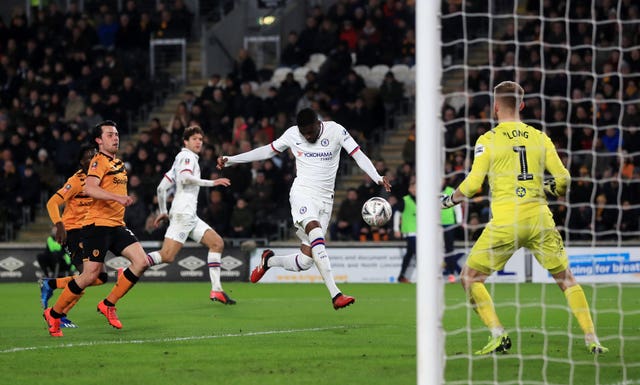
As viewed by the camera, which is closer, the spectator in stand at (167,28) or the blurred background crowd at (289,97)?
the blurred background crowd at (289,97)

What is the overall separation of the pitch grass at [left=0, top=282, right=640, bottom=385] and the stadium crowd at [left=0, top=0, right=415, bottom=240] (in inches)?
293

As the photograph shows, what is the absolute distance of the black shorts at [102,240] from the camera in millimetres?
10453

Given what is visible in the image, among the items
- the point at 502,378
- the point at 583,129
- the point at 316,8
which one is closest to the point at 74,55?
the point at 316,8

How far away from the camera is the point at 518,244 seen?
27.4 feet

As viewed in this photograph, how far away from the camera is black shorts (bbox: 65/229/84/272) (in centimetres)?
1070

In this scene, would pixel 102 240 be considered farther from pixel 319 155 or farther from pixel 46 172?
pixel 46 172

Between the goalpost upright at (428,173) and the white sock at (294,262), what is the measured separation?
5971 millimetres

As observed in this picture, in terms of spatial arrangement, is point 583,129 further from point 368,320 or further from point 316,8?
point 316,8

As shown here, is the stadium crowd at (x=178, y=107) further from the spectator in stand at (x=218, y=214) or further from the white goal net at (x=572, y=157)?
the white goal net at (x=572, y=157)

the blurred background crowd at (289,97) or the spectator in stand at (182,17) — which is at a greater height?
the spectator in stand at (182,17)

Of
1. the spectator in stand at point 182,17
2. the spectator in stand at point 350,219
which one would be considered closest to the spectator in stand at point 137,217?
the spectator in stand at point 350,219

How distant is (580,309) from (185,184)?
7.12 m

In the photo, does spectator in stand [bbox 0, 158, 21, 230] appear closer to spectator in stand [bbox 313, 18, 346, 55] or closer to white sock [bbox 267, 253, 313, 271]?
spectator in stand [bbox 313, 18, 346, 55]

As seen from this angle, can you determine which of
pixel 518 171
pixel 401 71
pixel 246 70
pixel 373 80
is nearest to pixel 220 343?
pixel 518 171
